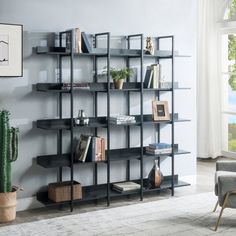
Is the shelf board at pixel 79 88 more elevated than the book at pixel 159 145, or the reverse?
the shelf board at pixel 79 88

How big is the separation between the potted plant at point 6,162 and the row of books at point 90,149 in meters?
0.73

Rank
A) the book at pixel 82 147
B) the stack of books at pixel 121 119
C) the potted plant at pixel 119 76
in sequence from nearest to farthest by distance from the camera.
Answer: the book at pixel 82 147, the stack of books at pixel 121 119, the potted plant at pixel 119 76

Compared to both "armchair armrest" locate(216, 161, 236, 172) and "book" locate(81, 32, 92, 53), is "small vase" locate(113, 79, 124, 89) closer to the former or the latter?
"book" locate(81, 32, 92, 53)

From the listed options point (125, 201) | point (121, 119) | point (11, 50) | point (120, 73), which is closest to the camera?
point (11, 50)

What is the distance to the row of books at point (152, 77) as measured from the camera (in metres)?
5.56

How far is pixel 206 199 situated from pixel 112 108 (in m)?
1.49

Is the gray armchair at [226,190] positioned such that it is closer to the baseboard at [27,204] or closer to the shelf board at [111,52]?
the shelf board at [111,52]

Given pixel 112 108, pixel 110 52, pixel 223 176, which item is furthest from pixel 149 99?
pixel 223 176

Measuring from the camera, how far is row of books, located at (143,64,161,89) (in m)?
5.56

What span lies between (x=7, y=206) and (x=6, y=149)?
21.6 inches

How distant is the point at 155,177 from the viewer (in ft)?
18.4

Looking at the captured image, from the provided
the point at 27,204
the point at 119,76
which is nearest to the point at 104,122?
the point at 119,76

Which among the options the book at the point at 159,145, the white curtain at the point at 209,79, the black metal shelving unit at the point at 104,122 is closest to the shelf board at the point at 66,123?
the black metal shelving unit at the point at 104,122

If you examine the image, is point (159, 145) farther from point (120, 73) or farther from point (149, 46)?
Answer: point (149, 46)
